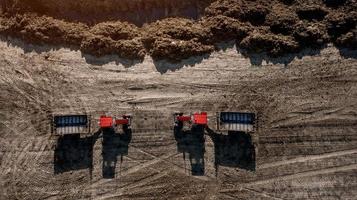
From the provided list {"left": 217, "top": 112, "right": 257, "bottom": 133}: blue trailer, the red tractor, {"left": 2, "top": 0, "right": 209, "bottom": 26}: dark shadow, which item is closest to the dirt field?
the red tractor

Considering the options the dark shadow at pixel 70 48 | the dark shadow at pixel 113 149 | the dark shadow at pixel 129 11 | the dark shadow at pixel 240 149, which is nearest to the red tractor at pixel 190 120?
the dark shadow at pixel 240 149

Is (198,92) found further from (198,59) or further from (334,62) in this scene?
(334,62)

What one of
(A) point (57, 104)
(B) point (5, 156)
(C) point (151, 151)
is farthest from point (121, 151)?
(B) point (5, 156)

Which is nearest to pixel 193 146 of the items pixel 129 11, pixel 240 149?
pixel 240 149

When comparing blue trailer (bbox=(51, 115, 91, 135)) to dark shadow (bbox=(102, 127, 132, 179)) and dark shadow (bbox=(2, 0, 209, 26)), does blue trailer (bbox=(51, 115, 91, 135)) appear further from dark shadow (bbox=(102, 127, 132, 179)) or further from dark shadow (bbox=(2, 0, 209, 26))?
dark shadow (bbox=(2, 0, 209, 26))

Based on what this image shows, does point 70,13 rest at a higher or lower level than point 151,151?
higher

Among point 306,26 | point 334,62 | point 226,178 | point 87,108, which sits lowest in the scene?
point 226,178
